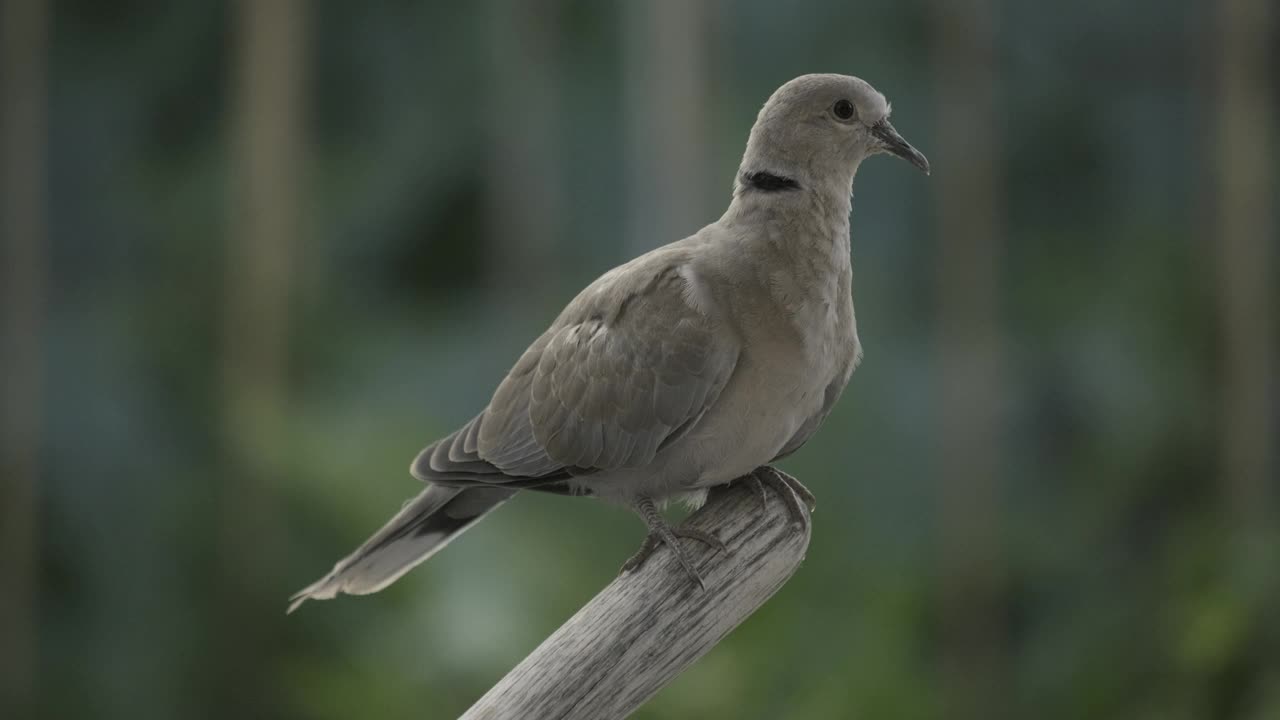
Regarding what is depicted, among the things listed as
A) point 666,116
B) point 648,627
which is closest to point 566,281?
point 666,116

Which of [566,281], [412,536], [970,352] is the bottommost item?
[970,352]

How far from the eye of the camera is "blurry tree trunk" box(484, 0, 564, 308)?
3.74 meters

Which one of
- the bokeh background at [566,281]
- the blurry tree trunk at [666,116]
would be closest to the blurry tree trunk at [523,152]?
the bokeh background at [566,281]

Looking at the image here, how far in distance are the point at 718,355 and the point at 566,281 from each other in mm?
2061

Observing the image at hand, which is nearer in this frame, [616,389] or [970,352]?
[616,389]

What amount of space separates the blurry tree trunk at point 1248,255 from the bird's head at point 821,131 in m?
2.42

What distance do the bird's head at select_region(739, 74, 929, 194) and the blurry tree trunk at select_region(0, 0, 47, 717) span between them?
255cm

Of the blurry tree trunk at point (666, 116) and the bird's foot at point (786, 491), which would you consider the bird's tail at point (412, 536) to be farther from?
the blurry tree trunk at point (666, 116)

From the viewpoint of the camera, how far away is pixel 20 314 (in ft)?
11.9

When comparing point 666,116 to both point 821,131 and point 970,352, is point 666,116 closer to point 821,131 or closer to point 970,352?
point 970,352

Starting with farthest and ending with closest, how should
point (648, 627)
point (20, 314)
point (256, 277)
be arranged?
point (256, 277) → point (20, 314) → point (648, 627)

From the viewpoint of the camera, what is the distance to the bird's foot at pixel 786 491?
1757 mm

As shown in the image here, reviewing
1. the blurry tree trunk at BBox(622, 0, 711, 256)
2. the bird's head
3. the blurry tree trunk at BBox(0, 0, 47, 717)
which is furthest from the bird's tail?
the blurry tree trunk at BBox(0, 0, 47, 717)

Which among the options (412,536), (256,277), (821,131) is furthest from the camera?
(256,277)
